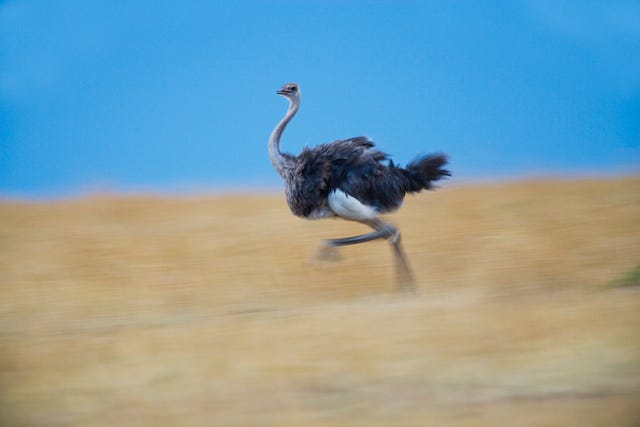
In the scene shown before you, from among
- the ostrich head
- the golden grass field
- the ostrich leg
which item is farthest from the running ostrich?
the ostrich head

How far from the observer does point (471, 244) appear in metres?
9.69

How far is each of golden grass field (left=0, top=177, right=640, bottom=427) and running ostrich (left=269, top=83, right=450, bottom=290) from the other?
1.70 feet

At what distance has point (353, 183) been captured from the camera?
8.00m

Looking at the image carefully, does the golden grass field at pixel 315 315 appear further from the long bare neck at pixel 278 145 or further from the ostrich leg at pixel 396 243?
the long bare neck at pixel 278 145

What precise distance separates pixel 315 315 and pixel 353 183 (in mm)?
1274

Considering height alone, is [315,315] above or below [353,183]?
below

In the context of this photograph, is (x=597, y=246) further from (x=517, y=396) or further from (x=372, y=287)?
(x=517, y=396)

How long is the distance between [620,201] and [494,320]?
5011 millimetres

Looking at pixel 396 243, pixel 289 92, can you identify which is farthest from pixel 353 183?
pixel 289 92

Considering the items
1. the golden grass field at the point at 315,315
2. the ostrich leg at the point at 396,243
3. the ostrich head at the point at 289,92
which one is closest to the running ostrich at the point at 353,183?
the ostrich leg at the point at 396,243

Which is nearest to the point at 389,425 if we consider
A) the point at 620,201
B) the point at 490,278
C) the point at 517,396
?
the point at 517,396

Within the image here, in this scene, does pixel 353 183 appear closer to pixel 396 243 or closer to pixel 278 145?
pixel 396 243

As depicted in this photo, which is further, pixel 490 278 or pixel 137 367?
pixel 490 278

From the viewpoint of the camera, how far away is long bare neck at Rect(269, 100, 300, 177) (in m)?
8.39
